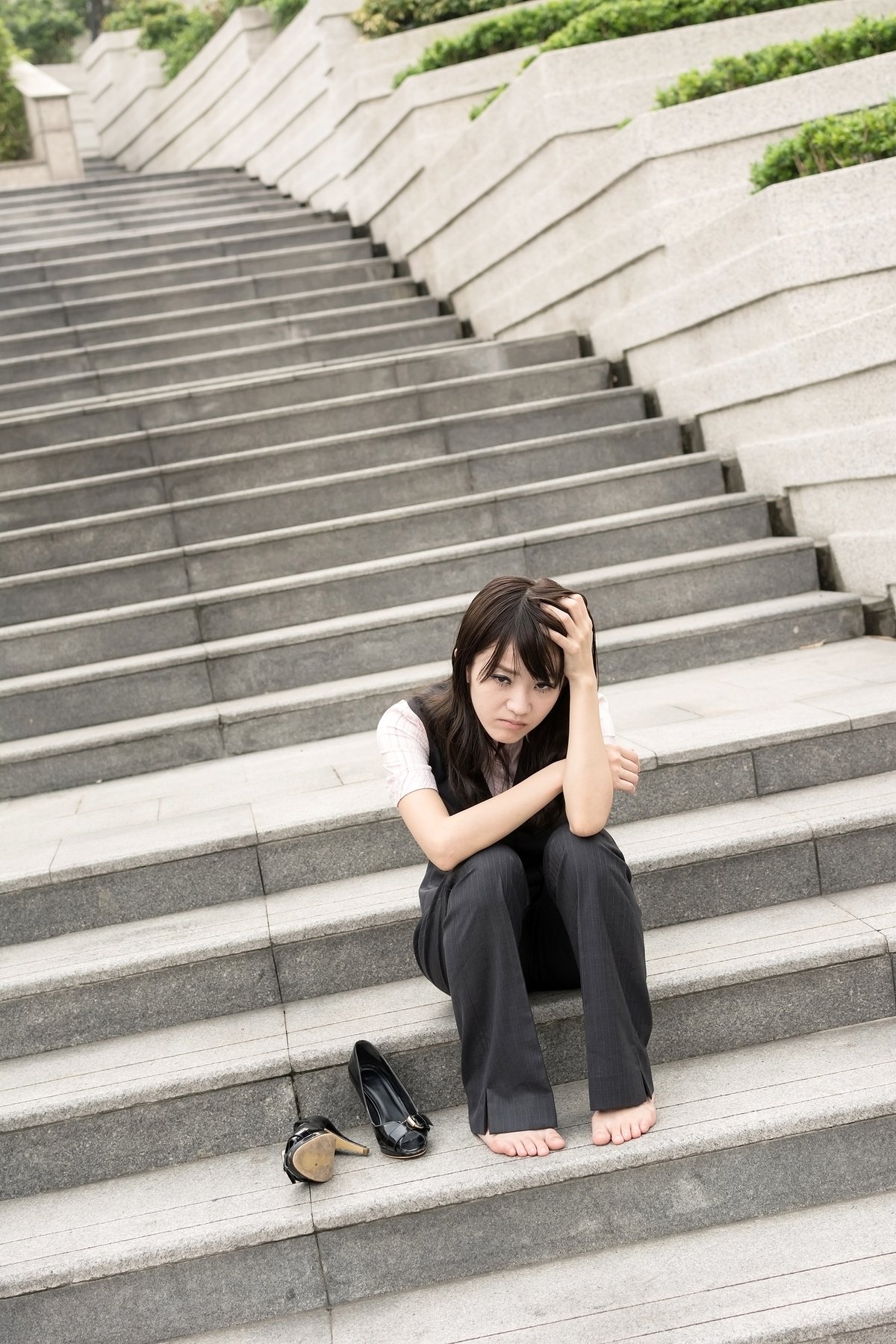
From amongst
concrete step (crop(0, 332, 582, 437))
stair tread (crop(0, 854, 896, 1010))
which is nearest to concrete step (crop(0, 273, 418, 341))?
concrete step (crop(0, 332, 582, 437))

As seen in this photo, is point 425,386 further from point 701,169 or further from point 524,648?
point 524,648

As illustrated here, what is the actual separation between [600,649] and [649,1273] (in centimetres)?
261

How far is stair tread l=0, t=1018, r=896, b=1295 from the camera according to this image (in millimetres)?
2619

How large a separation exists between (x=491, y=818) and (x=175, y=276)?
7119 millimetres

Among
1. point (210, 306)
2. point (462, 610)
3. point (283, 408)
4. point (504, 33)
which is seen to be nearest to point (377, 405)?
point (283, 408)

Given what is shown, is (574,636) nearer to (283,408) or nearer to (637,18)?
(283,408)

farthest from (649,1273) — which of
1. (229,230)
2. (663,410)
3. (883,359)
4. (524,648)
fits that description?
(229,230)

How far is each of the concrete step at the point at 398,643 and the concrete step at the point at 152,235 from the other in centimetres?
524

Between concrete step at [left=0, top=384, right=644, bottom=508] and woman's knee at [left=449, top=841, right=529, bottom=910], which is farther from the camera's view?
concrete step at [left=0, top=384, right=644, bottom=508]

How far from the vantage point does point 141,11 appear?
49.4 ft

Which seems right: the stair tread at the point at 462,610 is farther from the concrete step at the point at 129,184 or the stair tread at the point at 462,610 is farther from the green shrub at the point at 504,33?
the concrete step at the point at 129,184

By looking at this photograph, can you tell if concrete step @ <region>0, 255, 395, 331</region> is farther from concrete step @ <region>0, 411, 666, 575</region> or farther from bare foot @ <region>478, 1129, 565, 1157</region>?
bare foot @ <region>478, 1129, 565, 1157</region>

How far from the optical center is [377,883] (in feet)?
11.6

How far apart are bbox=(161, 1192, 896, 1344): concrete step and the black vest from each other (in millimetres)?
792
